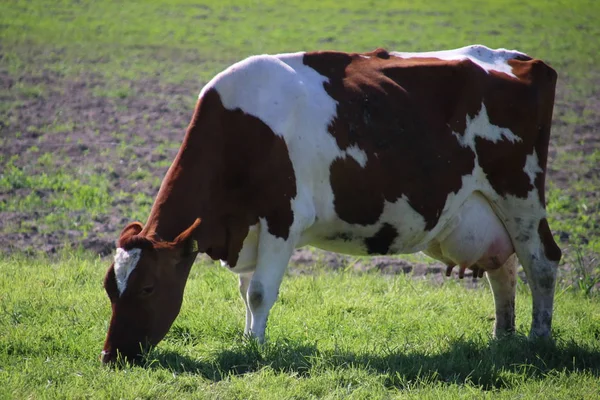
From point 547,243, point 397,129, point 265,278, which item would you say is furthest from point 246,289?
point 547,243

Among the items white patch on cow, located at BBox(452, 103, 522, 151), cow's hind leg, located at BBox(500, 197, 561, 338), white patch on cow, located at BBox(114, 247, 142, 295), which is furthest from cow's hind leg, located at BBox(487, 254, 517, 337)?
white patch on cow, located at BBox(114, 247, 142, 295)

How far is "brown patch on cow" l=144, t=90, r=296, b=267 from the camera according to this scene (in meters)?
6.91

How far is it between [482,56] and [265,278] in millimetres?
2967

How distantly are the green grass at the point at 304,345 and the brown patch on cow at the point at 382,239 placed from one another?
2.38 ft

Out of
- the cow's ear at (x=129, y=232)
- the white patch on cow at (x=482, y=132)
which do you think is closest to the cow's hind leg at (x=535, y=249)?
the white patch on cow at (x=482, y=132)

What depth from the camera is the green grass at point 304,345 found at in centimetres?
622

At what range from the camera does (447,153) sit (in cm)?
768

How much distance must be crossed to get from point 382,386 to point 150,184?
7353mm

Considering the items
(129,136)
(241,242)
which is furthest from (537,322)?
(129,136)

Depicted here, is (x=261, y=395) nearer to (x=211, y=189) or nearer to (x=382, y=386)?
(x=382, y=386)

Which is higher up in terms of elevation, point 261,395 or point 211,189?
point 211,189

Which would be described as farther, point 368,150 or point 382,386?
point 368,150

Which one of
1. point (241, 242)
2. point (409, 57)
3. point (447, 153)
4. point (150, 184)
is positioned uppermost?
point (409, 57)

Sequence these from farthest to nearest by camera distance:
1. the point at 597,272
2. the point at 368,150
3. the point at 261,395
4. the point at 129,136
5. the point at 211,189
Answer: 1. the point at 129,136
2. the point at 597,272
3. the point at 368,150
4. the point at 211,189
5. the point at 261,395
